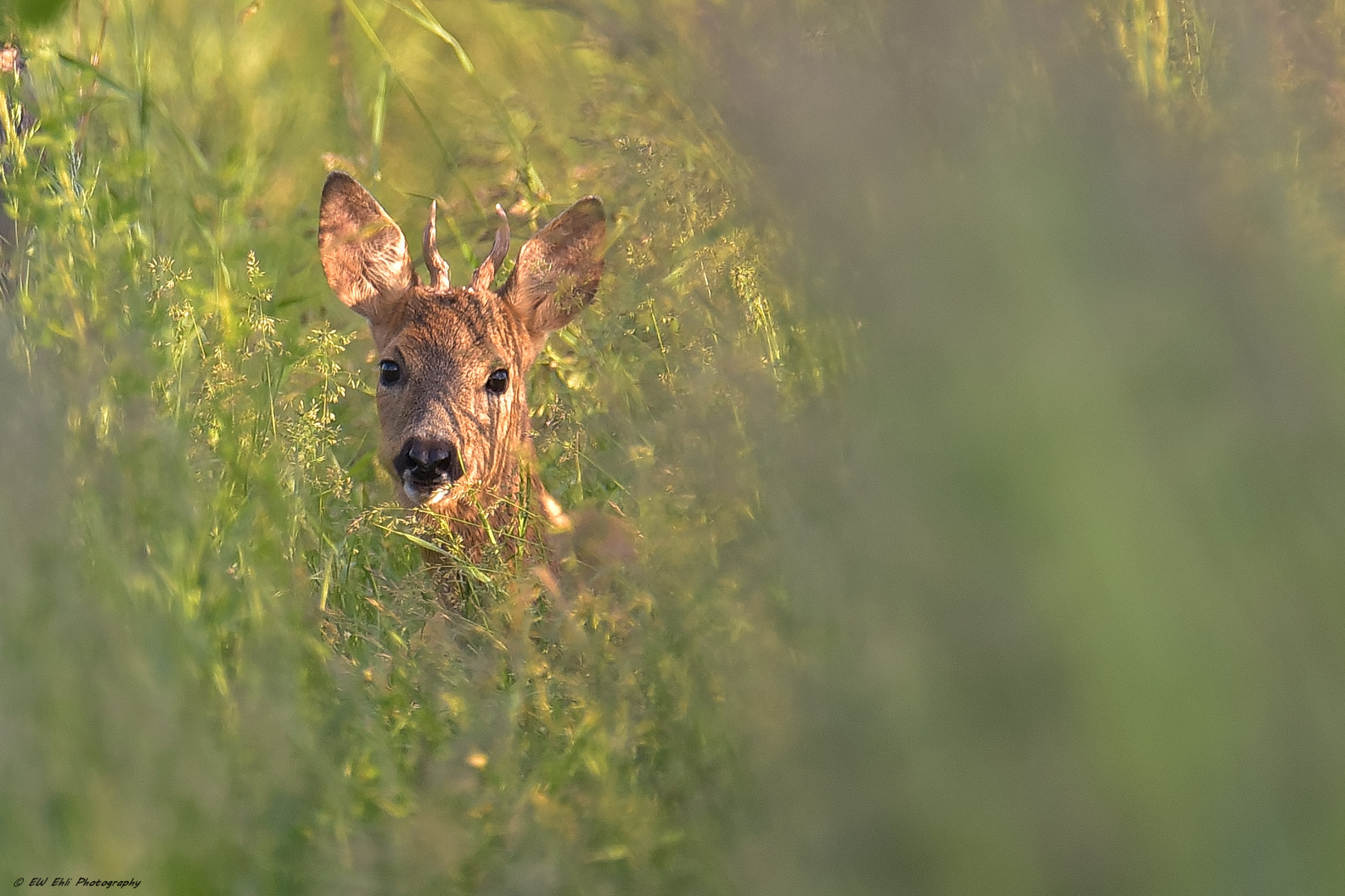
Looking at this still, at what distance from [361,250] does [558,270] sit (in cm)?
66

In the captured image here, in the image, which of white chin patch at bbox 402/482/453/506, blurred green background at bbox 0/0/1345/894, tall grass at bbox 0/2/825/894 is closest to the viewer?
blurred green background at bbox 0/0/1345/894

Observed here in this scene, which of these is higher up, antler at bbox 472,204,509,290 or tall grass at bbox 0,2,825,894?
tall grass at bbox 0,2,825,894

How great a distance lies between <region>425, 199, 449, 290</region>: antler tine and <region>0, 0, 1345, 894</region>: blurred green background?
61.8 inches

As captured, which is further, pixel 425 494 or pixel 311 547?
pixel 425 494

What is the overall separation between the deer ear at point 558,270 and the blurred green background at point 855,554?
3.88 ft

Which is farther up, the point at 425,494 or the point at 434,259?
the point at 434,259

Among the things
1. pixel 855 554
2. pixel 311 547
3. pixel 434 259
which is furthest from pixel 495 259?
pixel 855 554

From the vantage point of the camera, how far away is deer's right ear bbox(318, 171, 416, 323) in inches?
156

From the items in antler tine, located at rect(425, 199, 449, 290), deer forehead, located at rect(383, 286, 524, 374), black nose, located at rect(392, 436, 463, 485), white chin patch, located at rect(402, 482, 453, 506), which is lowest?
white chin patch, located at rect(402, 482, 453, 506)

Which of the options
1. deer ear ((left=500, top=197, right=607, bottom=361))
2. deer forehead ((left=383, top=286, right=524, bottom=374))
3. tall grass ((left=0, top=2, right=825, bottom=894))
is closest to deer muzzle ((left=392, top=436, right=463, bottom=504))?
tall grass ((left=0, top=2, right=825, bottom=894))

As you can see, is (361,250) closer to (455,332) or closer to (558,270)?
(455,332)

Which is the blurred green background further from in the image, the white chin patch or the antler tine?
the antler tine

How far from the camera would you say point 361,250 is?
411 cm

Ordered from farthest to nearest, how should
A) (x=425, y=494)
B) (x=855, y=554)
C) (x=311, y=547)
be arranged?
(x=425, y=494)
(x=311, y=547)
(x=855, y=554)
